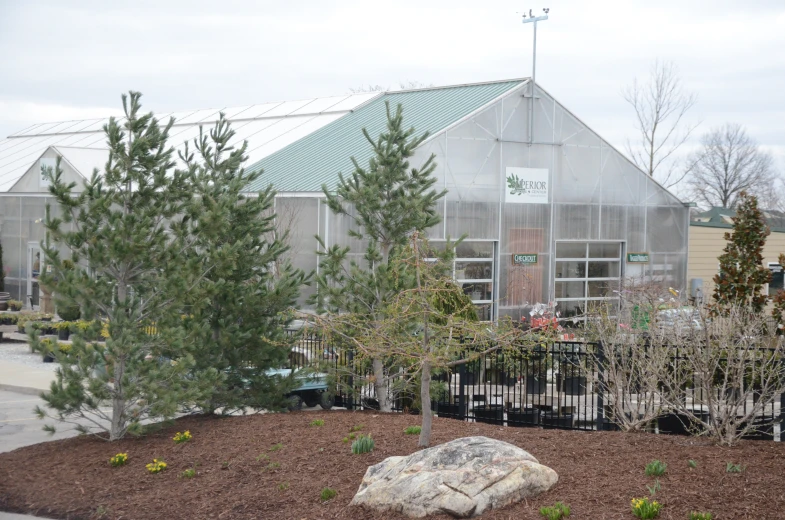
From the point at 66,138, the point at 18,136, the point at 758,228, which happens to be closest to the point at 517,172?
the point at 758,228

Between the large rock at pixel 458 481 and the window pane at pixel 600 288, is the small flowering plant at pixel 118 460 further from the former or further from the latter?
the window pane at pixel 600 288

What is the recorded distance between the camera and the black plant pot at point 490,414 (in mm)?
13617

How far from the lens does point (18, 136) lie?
48562 mm

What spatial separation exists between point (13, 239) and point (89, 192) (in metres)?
24.6

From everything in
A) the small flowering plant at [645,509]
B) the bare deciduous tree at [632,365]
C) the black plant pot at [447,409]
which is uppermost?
the bare deciduous tree at [632,365]

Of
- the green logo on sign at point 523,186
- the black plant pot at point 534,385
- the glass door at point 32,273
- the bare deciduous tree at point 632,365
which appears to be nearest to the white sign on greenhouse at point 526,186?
the green logo on sign at point 523,186

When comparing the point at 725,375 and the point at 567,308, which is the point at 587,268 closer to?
the point at 567,308

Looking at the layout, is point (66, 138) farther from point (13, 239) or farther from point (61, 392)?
point (61, 392)

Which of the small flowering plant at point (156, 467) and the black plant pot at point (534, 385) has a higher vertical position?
the black plant pot at point (534, 385)

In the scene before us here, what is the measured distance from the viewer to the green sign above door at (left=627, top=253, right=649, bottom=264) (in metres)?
29.9

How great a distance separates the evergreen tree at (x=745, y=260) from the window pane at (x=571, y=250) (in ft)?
27.2

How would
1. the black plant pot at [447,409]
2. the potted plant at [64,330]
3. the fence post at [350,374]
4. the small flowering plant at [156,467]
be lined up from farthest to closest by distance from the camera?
the potted plant at [64,330]
the black plant pot at [447,409]
the fence post at [350,374]
the small flowering plant at [156,467]

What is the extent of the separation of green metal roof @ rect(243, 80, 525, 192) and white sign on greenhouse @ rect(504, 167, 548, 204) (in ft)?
8.13

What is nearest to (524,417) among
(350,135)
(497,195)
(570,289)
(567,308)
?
(497,195)
